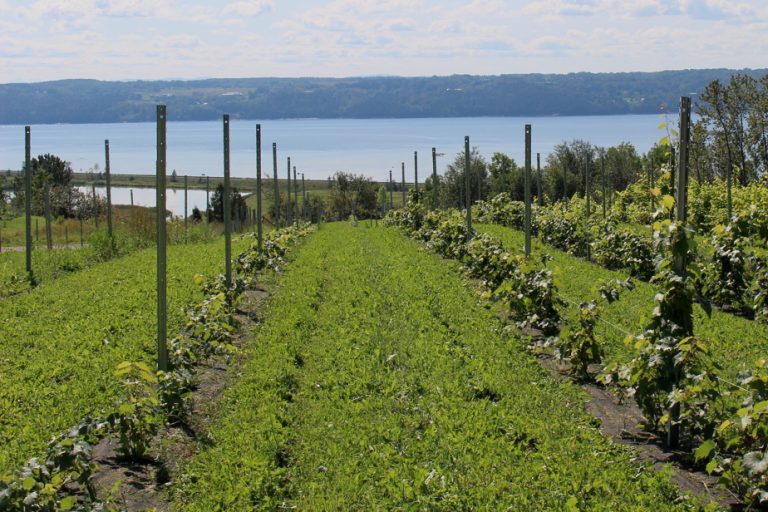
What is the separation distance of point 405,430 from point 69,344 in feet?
19.2

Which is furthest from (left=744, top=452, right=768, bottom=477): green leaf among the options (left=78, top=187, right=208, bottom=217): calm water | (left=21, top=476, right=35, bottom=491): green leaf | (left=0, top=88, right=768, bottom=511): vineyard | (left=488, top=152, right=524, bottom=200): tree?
(left=78, top=187, right=208, bottom=217): calm water

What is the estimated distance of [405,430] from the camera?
7656 mm

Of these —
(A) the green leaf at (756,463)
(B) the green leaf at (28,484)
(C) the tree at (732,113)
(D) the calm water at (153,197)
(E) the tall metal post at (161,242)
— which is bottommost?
(D) the calm water at (153,197)

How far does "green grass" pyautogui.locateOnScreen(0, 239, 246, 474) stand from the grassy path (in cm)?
152

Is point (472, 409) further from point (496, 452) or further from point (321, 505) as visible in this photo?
point (321, 505)

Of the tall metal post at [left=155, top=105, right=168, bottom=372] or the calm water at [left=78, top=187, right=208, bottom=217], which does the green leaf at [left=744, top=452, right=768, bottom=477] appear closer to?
the tall metal post at [left=155, top=105, right=168, bottom=372]

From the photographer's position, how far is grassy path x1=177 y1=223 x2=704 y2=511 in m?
6.22

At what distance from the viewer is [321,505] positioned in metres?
6.17

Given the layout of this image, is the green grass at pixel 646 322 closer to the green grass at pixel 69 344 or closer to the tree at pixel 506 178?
the green grass at pixel 69 344

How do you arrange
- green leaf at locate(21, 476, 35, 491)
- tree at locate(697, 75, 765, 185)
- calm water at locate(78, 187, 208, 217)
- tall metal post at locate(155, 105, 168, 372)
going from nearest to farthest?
green leaf at locate(21, 476, 35, 491)
tall metal post at locate(155, 105, 168, 372)
tree at locate(697, 75, 765, 185)
calm water at locate(78, 187, 208, 217)

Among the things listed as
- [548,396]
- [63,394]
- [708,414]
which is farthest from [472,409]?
[63,394]

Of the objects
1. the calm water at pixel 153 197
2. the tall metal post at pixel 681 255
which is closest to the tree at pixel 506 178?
the calm water at pixel 153 197

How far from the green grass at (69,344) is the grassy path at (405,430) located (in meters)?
1.52

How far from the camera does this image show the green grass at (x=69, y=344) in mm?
8109
